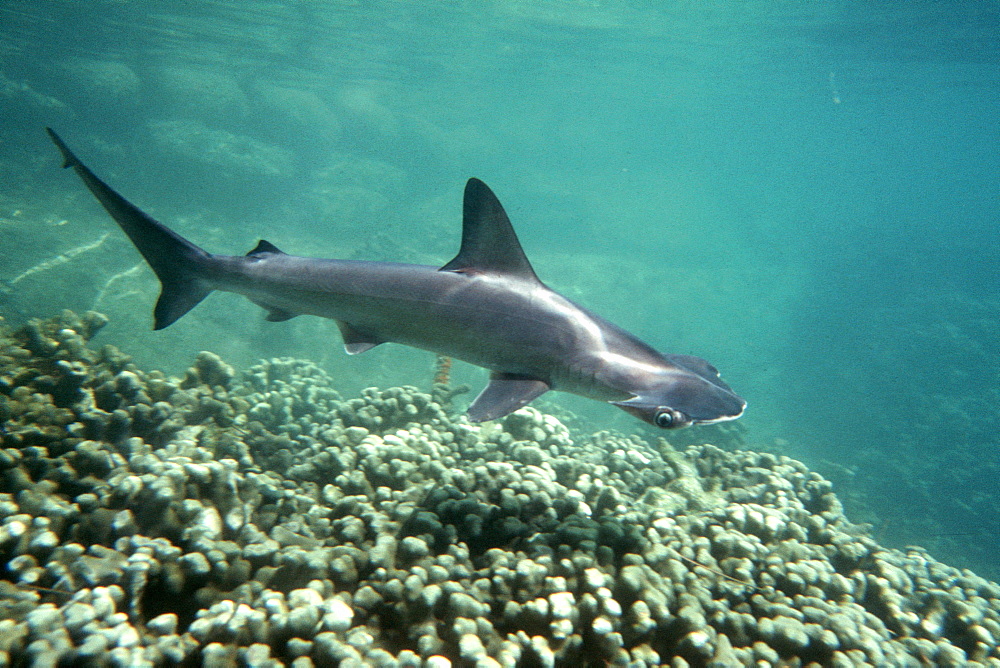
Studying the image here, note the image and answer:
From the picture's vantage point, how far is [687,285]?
130 feet

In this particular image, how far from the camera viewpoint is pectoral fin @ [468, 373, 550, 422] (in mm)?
3377

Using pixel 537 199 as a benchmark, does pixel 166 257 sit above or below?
below

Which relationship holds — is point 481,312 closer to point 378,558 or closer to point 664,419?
point 664,419

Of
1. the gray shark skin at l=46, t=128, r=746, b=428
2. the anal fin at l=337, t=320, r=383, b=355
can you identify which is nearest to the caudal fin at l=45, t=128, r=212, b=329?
the gray shark skin at l=46, t=128, r=746, b=428

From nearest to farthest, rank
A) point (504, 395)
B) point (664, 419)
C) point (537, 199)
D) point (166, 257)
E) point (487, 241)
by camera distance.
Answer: point (664, 419) → point (504, 395) → point (487, 241) → point (166, 257) → point (537, 199)

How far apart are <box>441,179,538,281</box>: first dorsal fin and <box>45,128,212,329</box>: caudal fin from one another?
2.46 m

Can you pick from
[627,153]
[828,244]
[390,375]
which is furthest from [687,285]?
[627,153]

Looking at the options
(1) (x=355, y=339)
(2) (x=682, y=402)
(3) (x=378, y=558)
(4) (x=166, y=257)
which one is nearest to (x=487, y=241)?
(1) (x=355, y=339)

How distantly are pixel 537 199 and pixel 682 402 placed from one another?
4105cm

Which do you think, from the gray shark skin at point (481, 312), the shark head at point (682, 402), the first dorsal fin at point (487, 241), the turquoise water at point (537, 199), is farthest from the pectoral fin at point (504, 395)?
the turquoise water at point (537, 199)

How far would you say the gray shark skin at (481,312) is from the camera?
3.55 m

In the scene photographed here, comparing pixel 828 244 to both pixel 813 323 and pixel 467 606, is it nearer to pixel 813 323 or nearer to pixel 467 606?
pixel 813 323

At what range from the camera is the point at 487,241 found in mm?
3889

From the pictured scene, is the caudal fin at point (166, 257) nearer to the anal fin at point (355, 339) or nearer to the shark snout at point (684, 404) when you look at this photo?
the anal fin at point (355, 339)
